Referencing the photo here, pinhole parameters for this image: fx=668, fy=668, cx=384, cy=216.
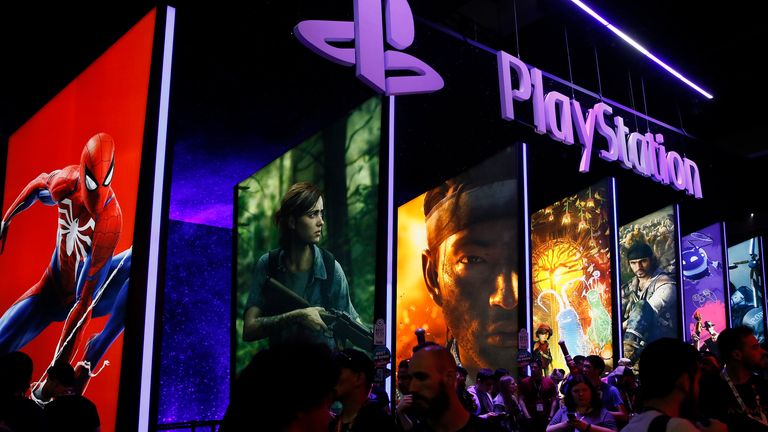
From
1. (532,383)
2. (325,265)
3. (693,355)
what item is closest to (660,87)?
(532,383)

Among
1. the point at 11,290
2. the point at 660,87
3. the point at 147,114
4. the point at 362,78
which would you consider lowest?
the point at 11,290

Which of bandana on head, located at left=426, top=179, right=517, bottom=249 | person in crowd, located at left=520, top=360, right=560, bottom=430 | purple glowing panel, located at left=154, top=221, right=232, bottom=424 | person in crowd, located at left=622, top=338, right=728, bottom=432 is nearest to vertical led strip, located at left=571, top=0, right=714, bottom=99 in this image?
bandana on head, located at left=426, top=179, right=517, bottom=249

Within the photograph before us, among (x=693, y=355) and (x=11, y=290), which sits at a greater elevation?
(x=11, y=290)

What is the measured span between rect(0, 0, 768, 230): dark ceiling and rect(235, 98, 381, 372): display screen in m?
1.65

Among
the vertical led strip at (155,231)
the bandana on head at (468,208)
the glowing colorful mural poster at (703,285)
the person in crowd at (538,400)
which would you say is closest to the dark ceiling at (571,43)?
the vertical led strip at (155,231)

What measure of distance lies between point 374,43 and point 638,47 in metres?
4.35

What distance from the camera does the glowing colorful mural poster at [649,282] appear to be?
11922mm

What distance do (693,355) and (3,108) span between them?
8.11m

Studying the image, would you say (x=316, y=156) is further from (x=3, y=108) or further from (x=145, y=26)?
(x=3, y=108)

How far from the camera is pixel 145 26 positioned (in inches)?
208

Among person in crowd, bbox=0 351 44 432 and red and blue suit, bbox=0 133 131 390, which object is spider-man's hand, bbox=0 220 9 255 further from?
person in crowd, bbox=0 351 44 432

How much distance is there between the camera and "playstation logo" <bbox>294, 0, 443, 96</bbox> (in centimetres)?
540

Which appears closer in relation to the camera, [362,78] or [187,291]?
[362,78]

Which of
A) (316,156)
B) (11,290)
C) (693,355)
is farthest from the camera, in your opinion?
(316,156)
